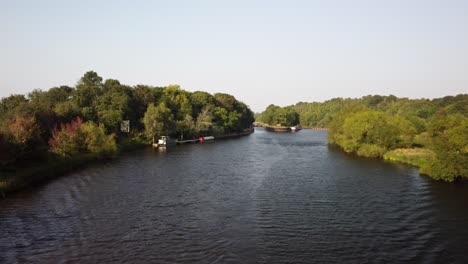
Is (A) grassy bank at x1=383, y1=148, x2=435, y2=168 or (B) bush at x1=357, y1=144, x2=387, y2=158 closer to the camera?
(A) grassy bank at x1=383, y1=148, x2=435, y2=168

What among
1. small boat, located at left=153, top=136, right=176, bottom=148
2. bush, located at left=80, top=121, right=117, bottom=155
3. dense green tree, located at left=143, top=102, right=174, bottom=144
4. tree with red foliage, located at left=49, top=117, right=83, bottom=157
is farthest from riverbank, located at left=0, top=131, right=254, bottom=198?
dense green tree, located at left=143, top=102, right=174, bottom=144

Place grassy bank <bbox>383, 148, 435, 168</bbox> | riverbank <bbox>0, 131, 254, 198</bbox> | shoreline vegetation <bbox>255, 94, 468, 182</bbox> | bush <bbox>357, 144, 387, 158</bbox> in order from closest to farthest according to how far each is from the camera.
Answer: riverbank <bbox>0, 131, 254, 198</bbox>
shoreline vegetation <bbox>255, 94, 468, 182</bbox>
grassy bank <bbox>383, 148, 435, 168</bbox>
bush <bbox>357, 144, 387, 158</bbox>

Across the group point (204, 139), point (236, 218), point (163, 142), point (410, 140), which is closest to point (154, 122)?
point (163, 142)

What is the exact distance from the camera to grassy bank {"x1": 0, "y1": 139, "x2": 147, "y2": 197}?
41031mm

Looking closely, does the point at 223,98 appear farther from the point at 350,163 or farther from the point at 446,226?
A: the point at 446,226

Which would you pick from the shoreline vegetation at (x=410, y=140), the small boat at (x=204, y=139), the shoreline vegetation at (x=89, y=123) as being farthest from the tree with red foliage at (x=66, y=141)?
the small boat at (x=204, y=139)

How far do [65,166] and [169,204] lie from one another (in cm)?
2459

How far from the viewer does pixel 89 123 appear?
238 ft

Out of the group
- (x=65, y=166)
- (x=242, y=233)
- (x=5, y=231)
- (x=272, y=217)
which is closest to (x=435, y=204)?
(x=272, y=217)

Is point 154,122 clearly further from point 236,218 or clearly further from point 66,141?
point 236,218

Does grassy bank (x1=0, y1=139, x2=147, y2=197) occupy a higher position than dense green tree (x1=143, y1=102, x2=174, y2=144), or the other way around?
dense green tree (x1=143, y1=102, x2=174, y2=144)

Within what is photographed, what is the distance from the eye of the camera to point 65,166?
55.2 meters

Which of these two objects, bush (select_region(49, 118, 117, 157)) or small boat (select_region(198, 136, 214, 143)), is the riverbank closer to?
bush (select_region(49, 118, 117, 157))

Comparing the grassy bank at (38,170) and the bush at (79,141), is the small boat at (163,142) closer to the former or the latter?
the bush at (79,141)
